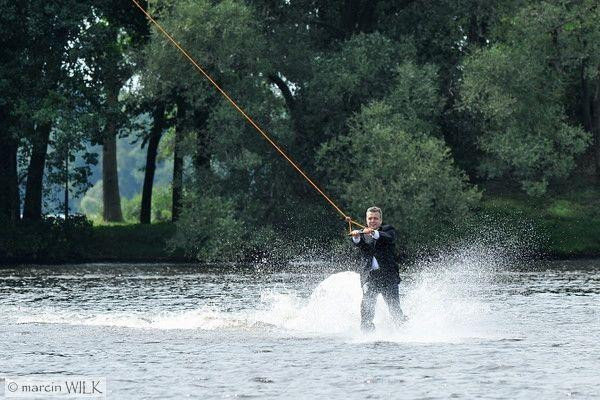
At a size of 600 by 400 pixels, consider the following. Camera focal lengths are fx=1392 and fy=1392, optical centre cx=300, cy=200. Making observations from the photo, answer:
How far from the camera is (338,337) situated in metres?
22.6

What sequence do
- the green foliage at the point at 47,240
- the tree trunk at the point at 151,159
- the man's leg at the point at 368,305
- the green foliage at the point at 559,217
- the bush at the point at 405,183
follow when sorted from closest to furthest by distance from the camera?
the man's leg at the point at 368,305
the bush at the point at 405,183
the green foliage at the point at 559,217
the green foliage at the point at 47,240
the tree trunk at the point at 151,159

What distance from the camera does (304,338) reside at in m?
22.7

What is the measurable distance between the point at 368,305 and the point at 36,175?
113 ft

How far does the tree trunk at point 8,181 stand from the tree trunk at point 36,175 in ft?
1.51

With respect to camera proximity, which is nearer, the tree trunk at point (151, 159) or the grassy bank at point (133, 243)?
the grassy bank at point (133, 243)

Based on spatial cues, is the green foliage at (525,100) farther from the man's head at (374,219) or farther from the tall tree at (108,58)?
the man's head at (374,219)

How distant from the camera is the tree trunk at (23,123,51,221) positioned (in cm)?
5244

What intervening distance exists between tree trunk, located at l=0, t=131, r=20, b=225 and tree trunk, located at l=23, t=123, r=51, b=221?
459 millimetres

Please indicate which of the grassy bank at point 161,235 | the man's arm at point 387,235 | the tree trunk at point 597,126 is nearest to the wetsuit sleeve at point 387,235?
the man's arm at point 387,235

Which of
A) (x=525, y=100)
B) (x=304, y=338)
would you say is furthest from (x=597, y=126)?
(x=304, y=338)

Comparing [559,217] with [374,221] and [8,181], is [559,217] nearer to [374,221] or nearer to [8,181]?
[8,181]

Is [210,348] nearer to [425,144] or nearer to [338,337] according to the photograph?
[338,337]

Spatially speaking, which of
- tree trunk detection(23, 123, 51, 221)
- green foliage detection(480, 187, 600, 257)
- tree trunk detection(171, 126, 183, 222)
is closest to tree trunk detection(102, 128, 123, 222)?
tree trunk detection(171, 126, 183, 222)

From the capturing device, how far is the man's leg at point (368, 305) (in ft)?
71.8
